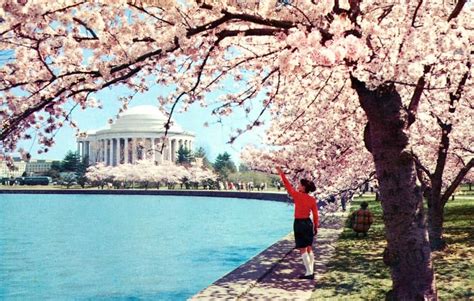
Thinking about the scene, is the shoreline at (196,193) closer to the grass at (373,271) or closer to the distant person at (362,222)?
the distant person at (362,222)

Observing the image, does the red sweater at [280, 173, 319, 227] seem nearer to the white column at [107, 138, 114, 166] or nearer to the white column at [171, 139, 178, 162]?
the white column at [171, 139, 178, 162]

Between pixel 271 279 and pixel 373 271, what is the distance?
190cm

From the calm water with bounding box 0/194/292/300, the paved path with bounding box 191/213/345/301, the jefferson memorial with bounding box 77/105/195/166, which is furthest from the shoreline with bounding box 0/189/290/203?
the jefferson memorial with bounding box 77/105/195/166

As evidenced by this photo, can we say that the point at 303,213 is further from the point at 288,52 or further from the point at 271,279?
the point at 288,52

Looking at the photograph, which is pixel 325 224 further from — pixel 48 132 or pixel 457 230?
pixel 48 132

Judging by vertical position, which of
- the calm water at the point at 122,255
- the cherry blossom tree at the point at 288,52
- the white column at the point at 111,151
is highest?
the white column at the point at 111,151

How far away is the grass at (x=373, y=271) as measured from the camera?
7.72 meters

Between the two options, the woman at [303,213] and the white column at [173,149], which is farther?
the white column at [173,149]

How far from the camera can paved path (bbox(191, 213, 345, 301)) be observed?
7.70 meters

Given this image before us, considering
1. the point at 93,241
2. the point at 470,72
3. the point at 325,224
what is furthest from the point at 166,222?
the point at 470,72

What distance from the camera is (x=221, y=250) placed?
56.3 ft

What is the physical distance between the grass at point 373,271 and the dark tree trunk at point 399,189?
1.90 m

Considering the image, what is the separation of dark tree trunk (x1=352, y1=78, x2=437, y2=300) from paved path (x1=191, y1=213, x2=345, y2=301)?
2126 mm

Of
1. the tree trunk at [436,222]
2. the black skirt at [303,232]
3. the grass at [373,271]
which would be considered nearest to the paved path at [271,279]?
the grass at [373,271]
